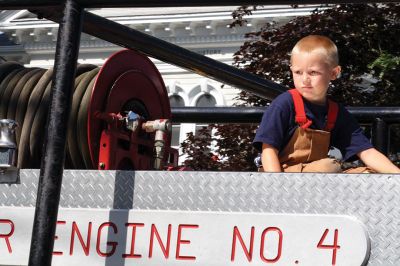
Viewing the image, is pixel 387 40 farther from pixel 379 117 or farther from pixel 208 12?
pixel 208 12

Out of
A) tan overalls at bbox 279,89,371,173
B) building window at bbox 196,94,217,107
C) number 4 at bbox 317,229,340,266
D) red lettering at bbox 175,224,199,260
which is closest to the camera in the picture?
number 4 at bbox 317,229,340,266

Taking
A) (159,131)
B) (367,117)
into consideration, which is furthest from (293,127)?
(367,117)

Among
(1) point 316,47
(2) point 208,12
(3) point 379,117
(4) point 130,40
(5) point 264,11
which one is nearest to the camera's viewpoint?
(1) point 316,47

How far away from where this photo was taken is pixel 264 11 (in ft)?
114

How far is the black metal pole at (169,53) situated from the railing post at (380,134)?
0.42m

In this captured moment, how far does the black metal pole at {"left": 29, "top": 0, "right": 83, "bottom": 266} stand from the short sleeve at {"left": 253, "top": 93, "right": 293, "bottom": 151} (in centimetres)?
80

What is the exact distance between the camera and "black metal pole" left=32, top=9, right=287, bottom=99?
12.7ft

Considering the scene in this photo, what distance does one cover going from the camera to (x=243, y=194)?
309 centimetres

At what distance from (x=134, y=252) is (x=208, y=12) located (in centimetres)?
3475

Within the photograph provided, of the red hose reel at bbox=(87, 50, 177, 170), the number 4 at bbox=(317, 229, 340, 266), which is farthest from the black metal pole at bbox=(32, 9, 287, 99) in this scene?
the number 4 at bbox=(317, 229, 340, 266)

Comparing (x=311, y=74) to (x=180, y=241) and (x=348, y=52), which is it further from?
(x=348, y=52)

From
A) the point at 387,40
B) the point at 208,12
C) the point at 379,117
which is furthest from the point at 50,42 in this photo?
the point at 379,117

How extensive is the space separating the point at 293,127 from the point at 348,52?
15911mm

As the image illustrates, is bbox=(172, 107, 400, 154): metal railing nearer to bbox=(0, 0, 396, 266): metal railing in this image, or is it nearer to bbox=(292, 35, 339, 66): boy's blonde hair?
bbox=(292, 35, 339, 66): boy's blonde hair
